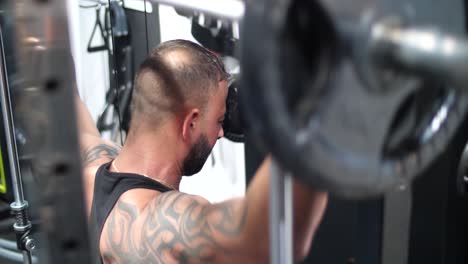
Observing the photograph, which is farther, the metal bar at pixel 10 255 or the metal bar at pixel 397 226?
the metal bar at pixel 10 255

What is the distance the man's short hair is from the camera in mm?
1313

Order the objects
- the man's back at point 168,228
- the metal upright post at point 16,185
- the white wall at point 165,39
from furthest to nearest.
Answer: the white wall at point 165,39, the metal upright post at point 16,185, the man's back at point 168,228

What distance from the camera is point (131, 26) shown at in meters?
2.12

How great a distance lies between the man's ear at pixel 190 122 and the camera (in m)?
1.36

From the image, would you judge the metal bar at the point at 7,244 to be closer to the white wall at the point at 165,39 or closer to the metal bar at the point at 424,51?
the white wall at the point at 165,39

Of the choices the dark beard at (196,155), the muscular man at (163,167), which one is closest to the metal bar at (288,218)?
the muscular man at (163,167)

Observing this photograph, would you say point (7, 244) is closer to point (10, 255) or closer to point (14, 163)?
point (10, 255)

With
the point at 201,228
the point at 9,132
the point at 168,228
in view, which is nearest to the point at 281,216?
the point at 201,228

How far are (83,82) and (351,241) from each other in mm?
1321

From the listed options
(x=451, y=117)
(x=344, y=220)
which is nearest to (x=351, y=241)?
(x=344, y=220)

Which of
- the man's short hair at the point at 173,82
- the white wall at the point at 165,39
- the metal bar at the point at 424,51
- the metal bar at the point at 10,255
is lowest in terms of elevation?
the metal bar at the point at 10,255

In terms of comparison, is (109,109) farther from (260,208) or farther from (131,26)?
(260,208)

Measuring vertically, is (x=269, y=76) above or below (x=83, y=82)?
above

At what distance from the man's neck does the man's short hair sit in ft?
0.14
